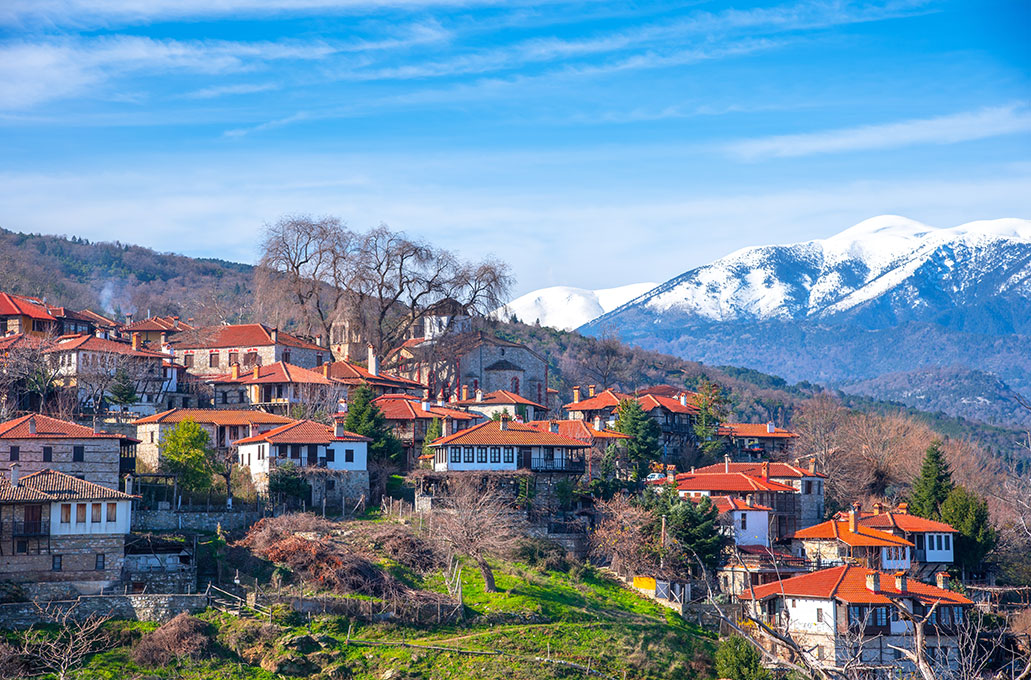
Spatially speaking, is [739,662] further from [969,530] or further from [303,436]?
[969,530]

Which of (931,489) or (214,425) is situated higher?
(214,425)

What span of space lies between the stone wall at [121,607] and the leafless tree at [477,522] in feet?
39.7

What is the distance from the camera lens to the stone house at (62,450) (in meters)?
55.2

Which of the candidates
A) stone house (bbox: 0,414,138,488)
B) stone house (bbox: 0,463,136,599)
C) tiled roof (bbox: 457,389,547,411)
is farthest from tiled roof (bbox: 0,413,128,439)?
tiled roof (bbox: 457,389,547,411)

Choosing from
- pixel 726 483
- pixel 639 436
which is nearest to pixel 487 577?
pixel 726 483

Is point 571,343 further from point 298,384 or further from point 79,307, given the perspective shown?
point 298,384

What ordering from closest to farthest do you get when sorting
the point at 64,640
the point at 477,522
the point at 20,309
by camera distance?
the point at 64,640
the point at 477,522
the point at 20,309

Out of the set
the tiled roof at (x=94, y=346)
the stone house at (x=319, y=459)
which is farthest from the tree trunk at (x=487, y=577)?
the tiled roof at (x=94, y=346)

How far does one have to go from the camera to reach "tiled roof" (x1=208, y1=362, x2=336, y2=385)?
79.7m

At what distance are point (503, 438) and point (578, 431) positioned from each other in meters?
10.3

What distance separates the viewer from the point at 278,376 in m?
80.4

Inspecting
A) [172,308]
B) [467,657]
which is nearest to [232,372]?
[467,657]

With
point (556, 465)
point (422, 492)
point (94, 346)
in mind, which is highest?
point (94, 346)

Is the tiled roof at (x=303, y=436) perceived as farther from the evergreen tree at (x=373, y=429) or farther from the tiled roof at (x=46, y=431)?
the tiled roof at (x=46, y=431)
